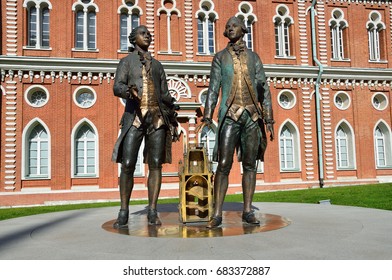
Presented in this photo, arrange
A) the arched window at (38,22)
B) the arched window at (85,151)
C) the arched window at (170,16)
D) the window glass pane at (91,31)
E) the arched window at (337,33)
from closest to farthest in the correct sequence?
the arched window at (85,151) → the arched window at (38,22) → the window glass pane at (91,31) → the arched window at (170,16) → the arched window at (337,33)

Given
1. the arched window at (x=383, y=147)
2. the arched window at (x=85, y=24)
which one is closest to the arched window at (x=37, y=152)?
the arched window at (x=85, y=24)

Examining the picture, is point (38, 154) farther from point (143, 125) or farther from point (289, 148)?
point (143, 125)

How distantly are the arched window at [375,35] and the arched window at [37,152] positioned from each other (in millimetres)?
20222

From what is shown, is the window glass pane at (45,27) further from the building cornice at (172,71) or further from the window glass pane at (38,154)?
the window glass pane at (38,154)

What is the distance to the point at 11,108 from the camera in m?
18.8

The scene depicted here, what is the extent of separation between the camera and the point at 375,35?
2467cm

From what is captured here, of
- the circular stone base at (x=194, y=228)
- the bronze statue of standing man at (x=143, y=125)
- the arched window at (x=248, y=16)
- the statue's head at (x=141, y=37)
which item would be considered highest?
the arched window at (x=248, y=16)

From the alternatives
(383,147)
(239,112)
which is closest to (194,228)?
(239,112)

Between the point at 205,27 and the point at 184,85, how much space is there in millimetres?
4039

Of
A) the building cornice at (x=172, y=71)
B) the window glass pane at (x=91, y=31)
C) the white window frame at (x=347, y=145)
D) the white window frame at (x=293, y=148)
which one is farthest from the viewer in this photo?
the white window frame at (x=347, y=145)

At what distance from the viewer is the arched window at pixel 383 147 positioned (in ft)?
77.9

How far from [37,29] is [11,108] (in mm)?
4417

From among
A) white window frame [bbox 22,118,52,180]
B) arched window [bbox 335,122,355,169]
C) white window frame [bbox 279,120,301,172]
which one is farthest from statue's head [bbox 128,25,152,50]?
arched window [bbox 335,122,355,169]

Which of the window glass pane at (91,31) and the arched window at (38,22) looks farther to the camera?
the window glass pane at (91,31)
